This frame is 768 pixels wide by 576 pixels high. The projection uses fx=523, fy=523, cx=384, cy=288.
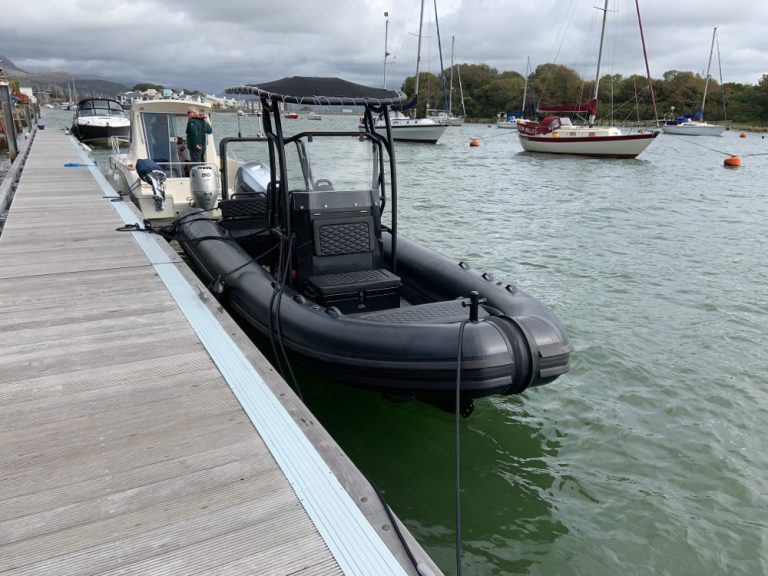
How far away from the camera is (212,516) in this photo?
2010mm

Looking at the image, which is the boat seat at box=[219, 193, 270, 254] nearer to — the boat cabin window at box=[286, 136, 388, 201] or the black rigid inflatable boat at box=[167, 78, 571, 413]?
the black rigid inflatable boat at box=[167, 78, 571, 413]

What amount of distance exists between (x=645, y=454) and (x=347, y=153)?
11.6 ft

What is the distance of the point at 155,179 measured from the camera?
8812 mm

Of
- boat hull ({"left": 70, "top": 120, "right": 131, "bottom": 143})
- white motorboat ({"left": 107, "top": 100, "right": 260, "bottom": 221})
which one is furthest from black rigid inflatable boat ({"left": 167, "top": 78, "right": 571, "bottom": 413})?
boat hull ({"left": 70, "top": 120, "right": 131, "bottom": 143})

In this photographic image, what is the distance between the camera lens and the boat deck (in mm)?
1848

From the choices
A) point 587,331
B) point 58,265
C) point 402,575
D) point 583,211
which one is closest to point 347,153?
point 58,265

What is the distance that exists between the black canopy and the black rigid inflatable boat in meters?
0.01

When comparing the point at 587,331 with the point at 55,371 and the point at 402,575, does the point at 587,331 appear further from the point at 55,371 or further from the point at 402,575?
the point at 55,371

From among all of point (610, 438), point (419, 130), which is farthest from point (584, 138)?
point (610, 438)

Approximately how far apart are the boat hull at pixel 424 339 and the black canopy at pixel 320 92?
150 cm

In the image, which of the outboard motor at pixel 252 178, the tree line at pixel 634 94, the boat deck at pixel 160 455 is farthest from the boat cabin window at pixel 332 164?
the tree line at pixel 634 94

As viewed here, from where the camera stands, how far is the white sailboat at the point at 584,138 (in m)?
26.1

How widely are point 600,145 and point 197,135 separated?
22679 mm

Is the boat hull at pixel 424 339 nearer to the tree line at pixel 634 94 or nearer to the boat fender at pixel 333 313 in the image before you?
the boat fender at pixel 333 313
